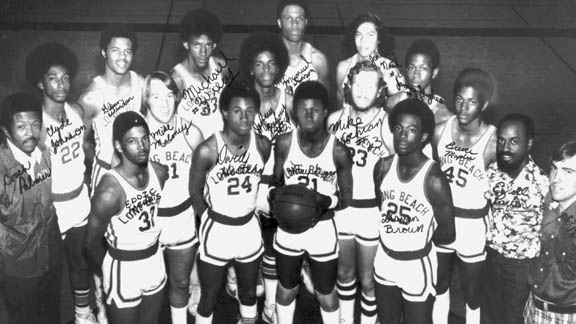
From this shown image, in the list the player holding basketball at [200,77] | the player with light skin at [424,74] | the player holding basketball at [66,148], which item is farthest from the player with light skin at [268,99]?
the player holding basketball at [66,148]

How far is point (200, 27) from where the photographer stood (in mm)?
5156

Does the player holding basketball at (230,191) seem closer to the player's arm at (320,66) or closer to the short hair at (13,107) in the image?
the player's arm at (320,66)

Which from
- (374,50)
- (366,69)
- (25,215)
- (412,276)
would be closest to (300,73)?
(374,50)

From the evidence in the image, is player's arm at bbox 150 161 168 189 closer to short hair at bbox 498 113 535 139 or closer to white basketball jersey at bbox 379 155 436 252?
white basketball jersey at bbox 379 155 436 252

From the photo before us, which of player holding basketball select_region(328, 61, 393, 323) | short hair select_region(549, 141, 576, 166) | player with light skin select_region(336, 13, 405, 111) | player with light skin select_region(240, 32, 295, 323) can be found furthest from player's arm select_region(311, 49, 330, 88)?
short hair select_region(549, 141, 576, 166)

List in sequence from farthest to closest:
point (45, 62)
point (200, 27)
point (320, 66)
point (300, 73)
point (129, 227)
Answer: point (320, 66) → point (300, 73) → point (200, 27) → point (45, 62) → point (129, 227)

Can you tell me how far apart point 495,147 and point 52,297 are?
11.6 ft

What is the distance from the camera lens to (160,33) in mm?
7676

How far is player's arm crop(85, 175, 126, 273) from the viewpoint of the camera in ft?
14.1

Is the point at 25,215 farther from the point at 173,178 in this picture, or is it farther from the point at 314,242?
the point at 314,242

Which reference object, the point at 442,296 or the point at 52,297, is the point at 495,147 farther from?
the point at 52,297

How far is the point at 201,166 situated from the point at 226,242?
59cm

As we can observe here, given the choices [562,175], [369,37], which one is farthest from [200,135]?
[562,175]

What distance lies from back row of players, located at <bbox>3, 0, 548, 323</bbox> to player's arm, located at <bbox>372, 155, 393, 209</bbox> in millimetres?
15
